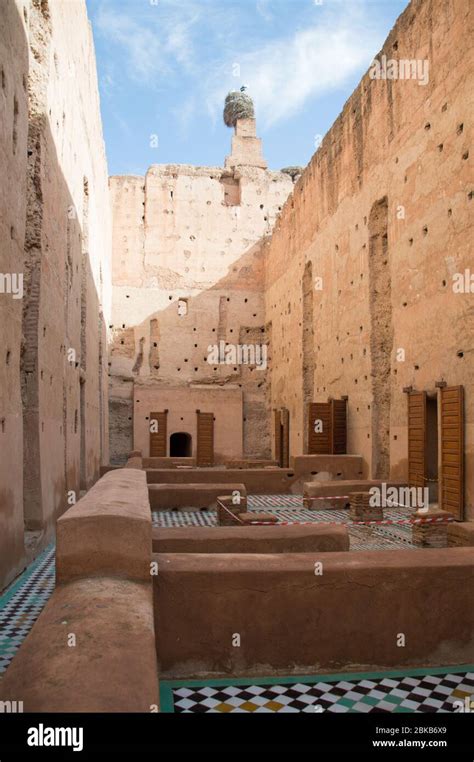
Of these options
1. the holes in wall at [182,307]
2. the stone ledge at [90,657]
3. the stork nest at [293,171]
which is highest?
the stork nest at [293,171]

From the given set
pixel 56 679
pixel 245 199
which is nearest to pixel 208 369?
pixel 245 199

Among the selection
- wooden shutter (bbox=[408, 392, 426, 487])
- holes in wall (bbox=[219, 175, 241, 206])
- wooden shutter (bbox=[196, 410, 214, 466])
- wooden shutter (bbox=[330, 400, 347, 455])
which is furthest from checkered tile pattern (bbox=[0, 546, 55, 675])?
holes in wall (bbox=[219, 175, 241, 206])

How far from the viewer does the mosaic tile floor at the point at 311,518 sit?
8344 millimetres

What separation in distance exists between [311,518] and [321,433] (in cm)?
549

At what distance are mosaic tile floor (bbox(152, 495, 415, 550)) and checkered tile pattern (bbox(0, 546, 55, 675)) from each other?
2902mm

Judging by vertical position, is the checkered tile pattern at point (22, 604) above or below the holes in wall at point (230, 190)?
below

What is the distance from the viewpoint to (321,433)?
15820 mm

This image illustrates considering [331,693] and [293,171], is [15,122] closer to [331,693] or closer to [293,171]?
[331,693]

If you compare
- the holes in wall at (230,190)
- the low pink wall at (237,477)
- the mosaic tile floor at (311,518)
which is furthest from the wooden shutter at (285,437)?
the holes in wall at (230,190)

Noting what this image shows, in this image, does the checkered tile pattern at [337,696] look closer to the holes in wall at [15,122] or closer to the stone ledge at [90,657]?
the stone ledge at [90,657]

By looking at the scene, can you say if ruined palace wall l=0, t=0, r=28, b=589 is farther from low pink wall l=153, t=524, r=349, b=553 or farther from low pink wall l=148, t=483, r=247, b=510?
low pink wall l=148, t=483, r=247, b=510

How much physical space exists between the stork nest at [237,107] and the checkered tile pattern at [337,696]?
1150 inches
